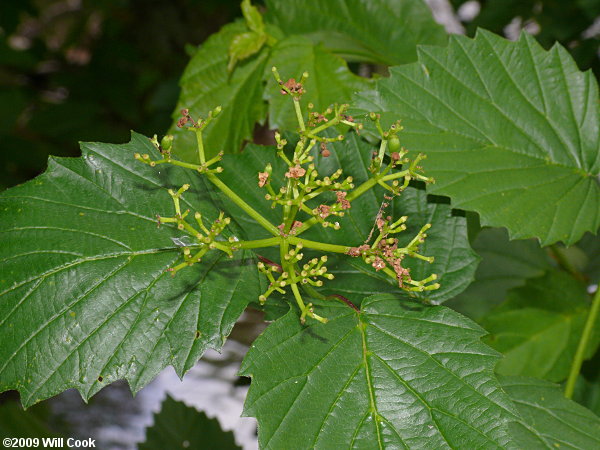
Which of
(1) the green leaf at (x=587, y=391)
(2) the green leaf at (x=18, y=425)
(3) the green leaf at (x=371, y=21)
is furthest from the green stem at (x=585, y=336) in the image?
(2) the green leaf at (x=18, y=425)

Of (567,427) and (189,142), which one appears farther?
(189,142)

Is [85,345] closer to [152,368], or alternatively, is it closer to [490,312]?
[152,368]

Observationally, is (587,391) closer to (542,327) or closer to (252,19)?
(542,327)

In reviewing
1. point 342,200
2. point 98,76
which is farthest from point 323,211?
point 98,76

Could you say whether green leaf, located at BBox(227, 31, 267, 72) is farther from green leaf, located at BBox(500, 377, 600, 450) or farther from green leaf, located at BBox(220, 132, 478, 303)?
green leaf, located at BBox(500, 377, 600, 450)

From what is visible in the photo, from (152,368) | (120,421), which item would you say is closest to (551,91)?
(152,368)

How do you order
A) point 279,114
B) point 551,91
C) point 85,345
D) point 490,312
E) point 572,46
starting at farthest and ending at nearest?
point 572,46 < point 490,312 < point 279,114 < point 551,91 < point 85,345
